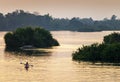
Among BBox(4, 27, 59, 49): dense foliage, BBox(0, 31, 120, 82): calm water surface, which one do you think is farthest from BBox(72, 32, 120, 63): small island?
BBox(4, 27, 59, 49): dense foliage

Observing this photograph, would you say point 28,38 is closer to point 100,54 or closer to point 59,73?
point 100,54

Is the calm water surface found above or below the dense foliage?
below

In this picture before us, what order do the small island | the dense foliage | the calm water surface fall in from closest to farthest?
the calm water surface → the small island → the dense foliage

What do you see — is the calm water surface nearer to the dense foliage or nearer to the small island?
the small island

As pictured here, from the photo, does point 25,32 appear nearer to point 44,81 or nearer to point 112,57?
point 112,57

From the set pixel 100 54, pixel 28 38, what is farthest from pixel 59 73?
pixel 28 38

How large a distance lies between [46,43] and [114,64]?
7468 cm

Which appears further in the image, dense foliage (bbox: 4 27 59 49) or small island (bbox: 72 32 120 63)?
dense foliage (bbox: 4 27 59 49)

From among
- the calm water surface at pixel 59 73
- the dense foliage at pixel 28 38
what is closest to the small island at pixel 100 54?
the calm water surface at pixel 59 73

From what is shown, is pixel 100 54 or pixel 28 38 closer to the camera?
pixel 100 54

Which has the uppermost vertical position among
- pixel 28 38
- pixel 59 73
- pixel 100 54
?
pixel 28 38

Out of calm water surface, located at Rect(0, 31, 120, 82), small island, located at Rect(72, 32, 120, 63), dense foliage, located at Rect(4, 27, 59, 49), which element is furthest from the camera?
dense foliage, located at Rect(4, 27, 59, 49)

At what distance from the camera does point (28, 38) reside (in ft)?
561

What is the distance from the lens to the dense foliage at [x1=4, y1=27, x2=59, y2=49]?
166 metres
